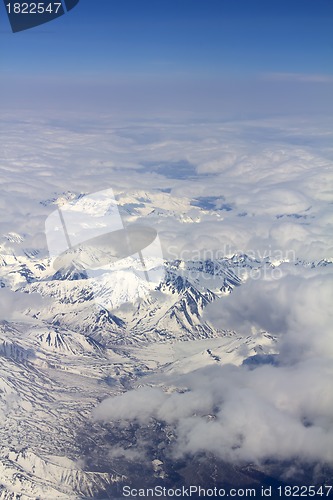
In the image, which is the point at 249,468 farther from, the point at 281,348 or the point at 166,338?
the point at 166,338

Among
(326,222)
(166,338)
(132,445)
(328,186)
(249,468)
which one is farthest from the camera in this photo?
(328,186)

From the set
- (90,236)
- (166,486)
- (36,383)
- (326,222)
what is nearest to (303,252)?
(326,222)

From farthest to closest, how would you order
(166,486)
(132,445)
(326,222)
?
(326,222) → (132,445) → (166,486)

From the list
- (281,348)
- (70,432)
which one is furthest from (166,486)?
(281,348)

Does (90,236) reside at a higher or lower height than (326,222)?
higher

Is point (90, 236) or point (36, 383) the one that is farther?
point (90, 236)

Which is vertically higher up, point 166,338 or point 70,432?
point 70,432

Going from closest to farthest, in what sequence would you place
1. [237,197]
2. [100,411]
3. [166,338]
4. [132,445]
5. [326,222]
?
[132,445], [100,411], [166,338], [326,222], [237,197]

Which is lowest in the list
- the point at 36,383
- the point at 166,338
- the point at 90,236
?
the point at 166,338

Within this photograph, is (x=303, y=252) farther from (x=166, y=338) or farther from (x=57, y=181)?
(x=57, y=181)
